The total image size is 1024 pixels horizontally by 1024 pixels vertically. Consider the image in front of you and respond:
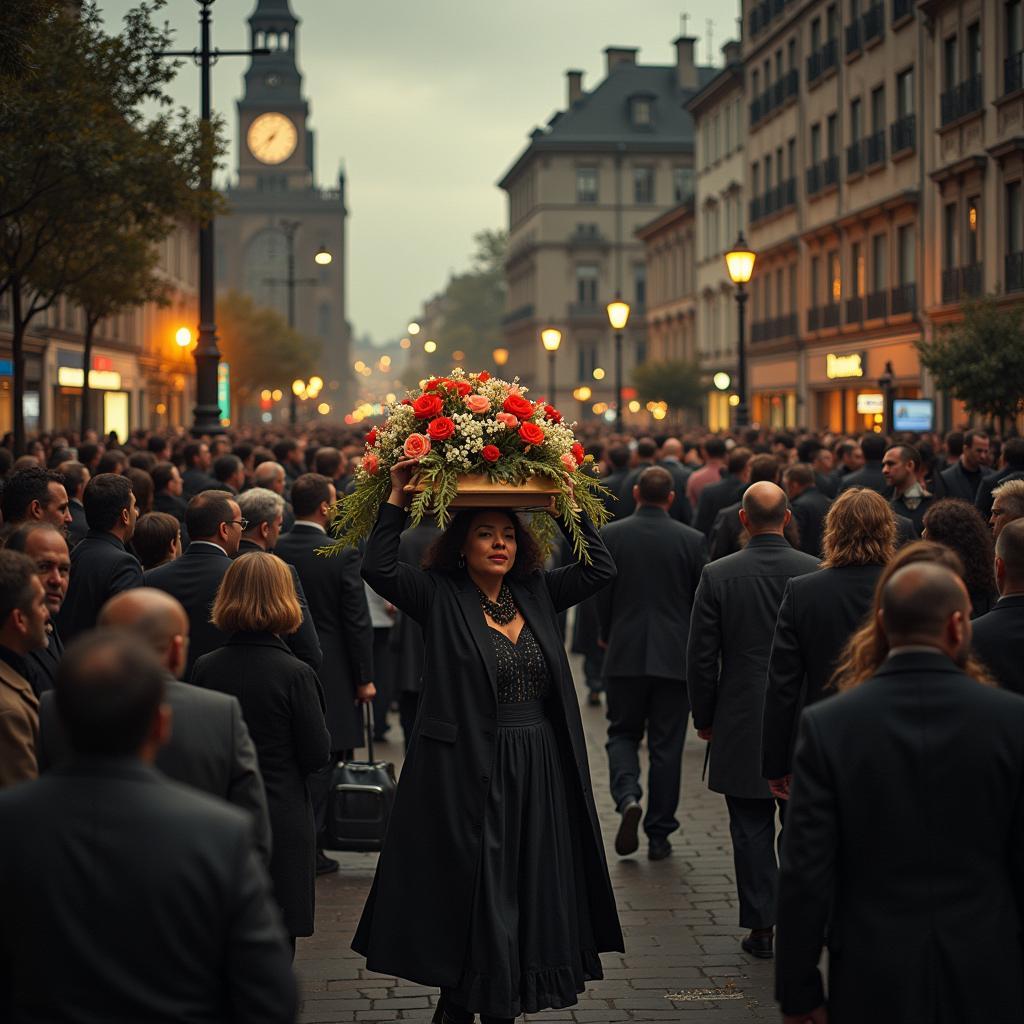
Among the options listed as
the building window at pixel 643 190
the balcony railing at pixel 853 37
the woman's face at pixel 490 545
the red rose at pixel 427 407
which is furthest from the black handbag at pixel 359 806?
the building window at pixel 643 190

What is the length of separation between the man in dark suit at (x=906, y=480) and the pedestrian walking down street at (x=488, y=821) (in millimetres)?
5900

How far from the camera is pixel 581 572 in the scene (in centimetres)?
661

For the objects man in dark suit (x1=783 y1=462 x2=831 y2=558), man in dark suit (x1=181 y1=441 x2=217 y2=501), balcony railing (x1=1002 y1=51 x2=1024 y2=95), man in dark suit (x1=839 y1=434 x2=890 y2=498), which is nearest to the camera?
man in dark suit (x1=783 y1=462 x2=831 y2=558)

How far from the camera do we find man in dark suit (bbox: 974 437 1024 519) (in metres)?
13.0

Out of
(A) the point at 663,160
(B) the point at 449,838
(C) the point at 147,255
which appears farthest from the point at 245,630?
(A) the point at 663,160

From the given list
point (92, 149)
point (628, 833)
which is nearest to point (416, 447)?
point (628, 833)

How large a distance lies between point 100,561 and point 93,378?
46.3 m

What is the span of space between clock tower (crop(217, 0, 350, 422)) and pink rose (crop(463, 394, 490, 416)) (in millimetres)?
132965

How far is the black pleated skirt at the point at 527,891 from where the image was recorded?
5.94m

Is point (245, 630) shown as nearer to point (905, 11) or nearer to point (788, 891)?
point (788, 891)

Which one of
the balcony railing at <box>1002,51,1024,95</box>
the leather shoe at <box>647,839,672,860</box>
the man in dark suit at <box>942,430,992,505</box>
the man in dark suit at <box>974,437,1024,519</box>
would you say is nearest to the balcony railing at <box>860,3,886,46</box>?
the balcony railing at <box>1002,51,1024,95</box>

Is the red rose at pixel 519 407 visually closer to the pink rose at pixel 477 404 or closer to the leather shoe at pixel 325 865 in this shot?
the pink rose at pixel 477 404

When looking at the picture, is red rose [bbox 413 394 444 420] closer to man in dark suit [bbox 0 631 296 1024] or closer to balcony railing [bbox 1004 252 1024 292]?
man in dark suit [bbox 0 631 296 1024]

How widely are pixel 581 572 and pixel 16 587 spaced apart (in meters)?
2.33
